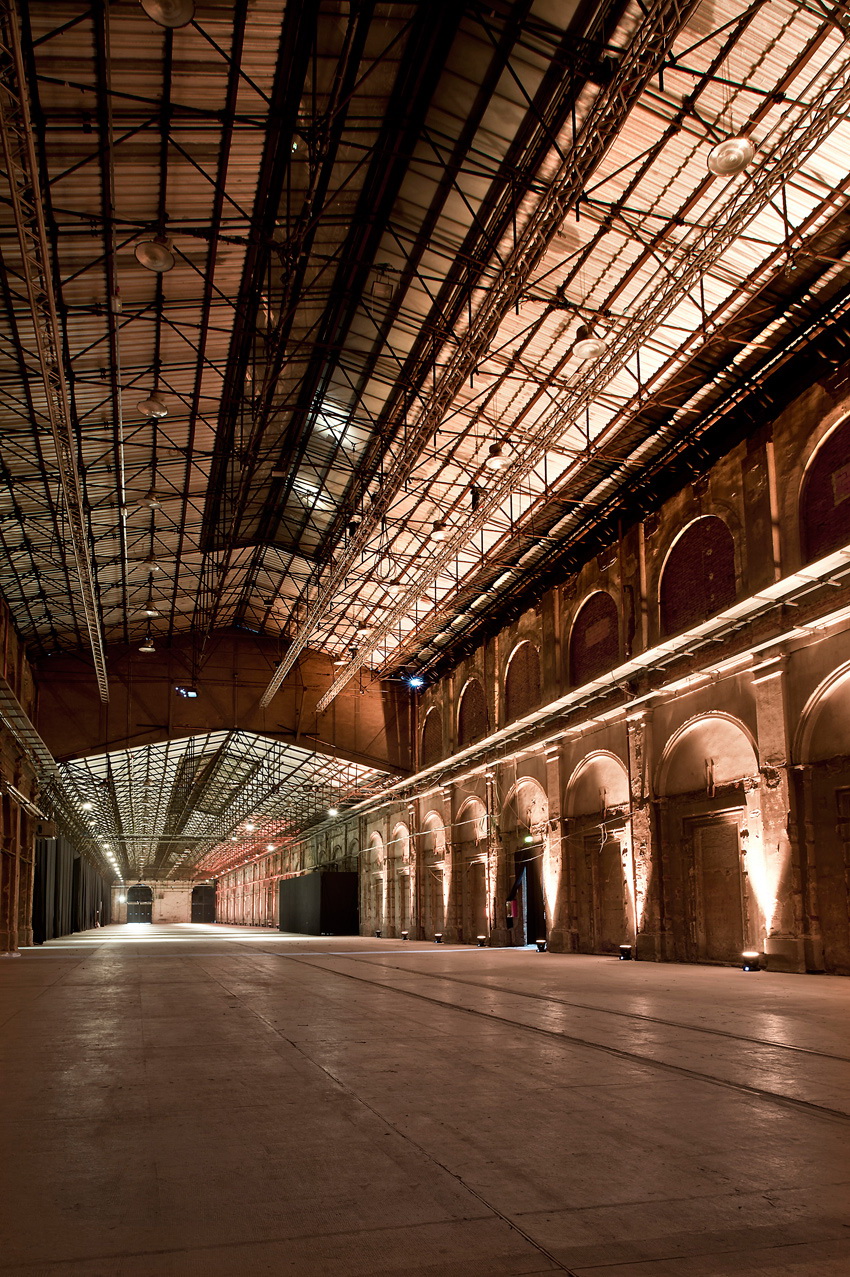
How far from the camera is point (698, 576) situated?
69.4ft

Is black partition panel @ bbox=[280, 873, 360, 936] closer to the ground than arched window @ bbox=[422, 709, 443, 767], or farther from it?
closer to the ground

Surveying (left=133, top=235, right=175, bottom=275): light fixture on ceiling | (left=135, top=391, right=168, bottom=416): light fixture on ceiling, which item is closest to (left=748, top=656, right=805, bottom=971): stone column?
(left=133, top=235, right=175, bottom=275): light fixture on ceiling

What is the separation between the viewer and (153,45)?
12.1 metres

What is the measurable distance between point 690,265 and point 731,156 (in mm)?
2472

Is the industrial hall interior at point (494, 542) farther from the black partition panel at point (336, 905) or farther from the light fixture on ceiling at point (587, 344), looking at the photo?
the black partition panel at point (336, 905)

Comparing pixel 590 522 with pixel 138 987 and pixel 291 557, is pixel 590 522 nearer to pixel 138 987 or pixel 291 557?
pixel 291 557

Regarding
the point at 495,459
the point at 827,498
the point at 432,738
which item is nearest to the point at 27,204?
the point at 495,459

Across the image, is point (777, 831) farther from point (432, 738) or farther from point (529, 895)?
point (432, 738)

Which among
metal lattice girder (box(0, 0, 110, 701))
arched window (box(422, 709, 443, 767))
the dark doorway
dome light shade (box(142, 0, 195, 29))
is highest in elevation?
dome light shade (box(142, 0, 195, 29))

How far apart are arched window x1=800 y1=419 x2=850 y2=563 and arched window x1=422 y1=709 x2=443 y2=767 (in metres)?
21.8

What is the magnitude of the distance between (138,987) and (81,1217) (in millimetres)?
12812

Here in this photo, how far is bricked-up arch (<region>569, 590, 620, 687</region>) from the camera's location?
24719 mm

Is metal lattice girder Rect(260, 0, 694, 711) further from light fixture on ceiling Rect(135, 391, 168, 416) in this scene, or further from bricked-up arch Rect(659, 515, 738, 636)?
light fixture on ceiling Rect(135, 391, 168, 416)

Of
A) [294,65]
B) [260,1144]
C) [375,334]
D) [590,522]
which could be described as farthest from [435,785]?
[260,1144]
